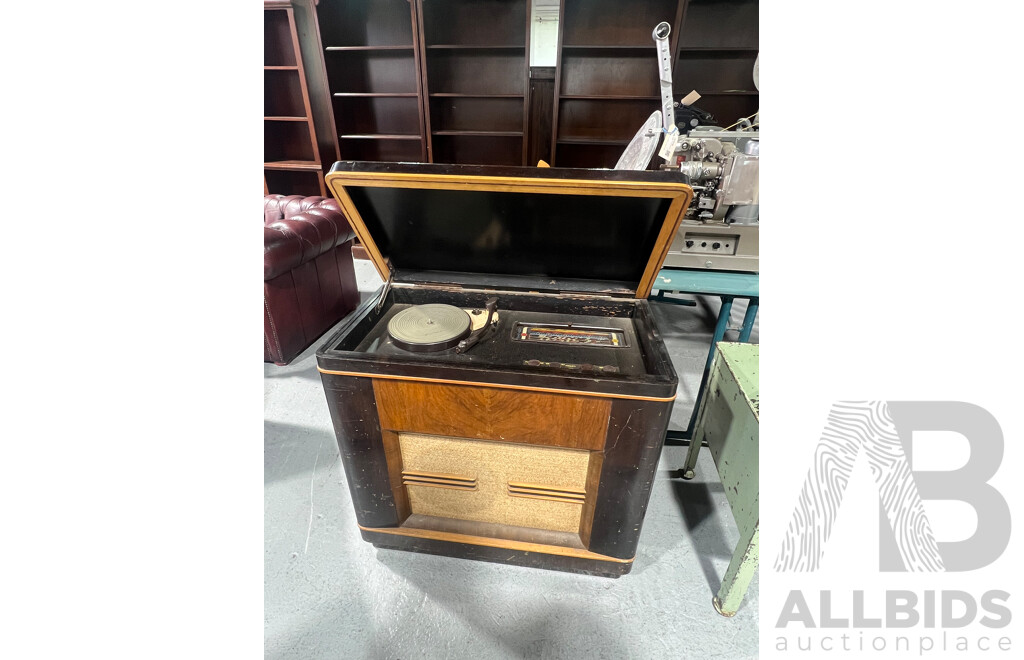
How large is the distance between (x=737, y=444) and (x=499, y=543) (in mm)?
762

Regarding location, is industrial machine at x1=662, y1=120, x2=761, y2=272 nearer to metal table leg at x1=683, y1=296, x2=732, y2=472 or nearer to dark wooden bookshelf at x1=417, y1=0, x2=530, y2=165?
metal table leg at x1=683, y1=296, x2=732, y2=472

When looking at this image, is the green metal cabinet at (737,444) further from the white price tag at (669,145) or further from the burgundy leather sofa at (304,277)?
the burgundy leather sofa at (304,277)

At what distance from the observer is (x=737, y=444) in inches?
45.4

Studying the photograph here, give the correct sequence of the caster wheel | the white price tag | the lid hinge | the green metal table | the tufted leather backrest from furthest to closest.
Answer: the tufted leather backrest, the green metal table, the white price tag, the lid hinge, the caster wheel

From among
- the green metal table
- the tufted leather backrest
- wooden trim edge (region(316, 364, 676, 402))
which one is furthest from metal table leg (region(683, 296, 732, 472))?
the tufted leather backrest

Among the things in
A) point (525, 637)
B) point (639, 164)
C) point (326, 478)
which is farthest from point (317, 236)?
point (525, 637)

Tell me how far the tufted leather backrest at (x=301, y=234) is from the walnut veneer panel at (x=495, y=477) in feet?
4.69

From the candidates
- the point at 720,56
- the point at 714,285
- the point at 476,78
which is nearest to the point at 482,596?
the point at 714,285

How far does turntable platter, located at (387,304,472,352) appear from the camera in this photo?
43.0 inches

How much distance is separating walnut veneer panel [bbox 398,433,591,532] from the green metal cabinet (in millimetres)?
423

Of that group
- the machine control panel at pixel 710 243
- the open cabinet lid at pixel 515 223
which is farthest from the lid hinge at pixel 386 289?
the machine control panel at pixel 710 243

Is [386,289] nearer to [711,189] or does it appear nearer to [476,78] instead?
[711,189]

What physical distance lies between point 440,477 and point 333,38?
4065 millimetres

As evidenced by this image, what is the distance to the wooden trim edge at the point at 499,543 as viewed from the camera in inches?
47.7
